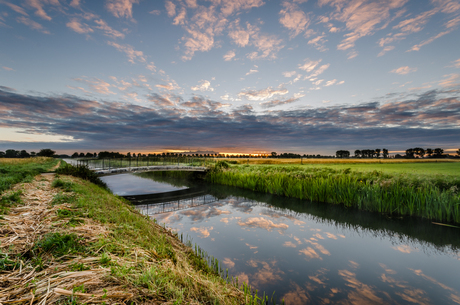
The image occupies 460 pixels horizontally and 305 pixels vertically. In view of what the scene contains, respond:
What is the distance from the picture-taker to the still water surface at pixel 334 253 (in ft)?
19.3

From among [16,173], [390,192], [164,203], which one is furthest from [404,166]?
[16,173]

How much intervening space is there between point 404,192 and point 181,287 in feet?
51.0

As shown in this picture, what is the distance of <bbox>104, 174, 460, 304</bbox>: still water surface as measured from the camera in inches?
232

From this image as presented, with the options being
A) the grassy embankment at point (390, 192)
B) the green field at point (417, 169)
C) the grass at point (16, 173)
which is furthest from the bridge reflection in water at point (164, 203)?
the green field at point (417, 169)

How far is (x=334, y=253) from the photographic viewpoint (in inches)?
327

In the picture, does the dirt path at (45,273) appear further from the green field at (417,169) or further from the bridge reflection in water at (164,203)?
the green field at (417,169)

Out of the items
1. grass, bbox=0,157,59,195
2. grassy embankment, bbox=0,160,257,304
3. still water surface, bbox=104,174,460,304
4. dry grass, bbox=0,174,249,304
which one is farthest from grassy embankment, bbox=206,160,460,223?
grass, bbox=0,157,59,195

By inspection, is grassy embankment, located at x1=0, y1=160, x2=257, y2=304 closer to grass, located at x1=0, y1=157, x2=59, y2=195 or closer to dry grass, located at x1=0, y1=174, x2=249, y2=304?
dry grass, located at x1=0, y1=174, x2=249, y2=304

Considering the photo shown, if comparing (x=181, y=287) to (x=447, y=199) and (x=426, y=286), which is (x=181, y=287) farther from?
(x=447, y=199)

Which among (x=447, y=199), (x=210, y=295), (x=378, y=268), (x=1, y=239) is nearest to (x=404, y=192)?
(x=447, y=199)

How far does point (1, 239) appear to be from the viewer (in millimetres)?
3346

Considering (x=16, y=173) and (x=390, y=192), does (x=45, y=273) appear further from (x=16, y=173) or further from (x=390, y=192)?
(x=390, y=192)

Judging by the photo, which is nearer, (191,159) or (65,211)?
(65,211)

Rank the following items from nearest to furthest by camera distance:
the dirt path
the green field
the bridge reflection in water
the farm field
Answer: the dirt path
the bridge reflection in water
the green field
the farm field
